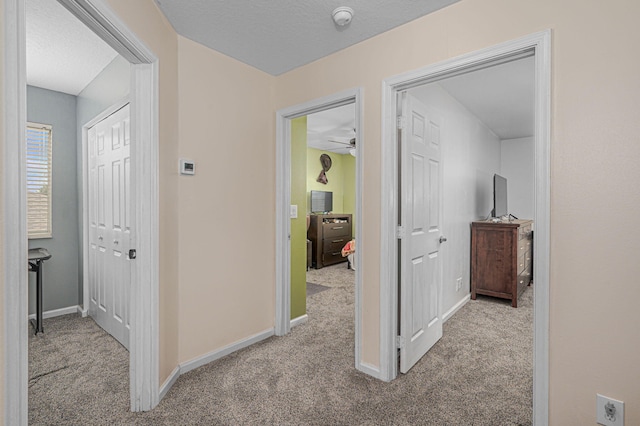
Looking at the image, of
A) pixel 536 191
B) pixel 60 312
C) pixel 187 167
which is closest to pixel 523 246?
pixel 536 191

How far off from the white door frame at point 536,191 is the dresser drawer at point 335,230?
156 inches

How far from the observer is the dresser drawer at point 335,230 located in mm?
6137

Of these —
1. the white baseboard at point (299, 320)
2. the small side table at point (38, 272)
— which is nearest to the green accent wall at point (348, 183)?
the white baseboard at point (299, 320)

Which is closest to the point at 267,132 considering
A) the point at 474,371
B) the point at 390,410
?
the point at 390,410

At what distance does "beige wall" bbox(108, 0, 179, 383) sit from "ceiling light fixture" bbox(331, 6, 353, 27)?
1.08 metres

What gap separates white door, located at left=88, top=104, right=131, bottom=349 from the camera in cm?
260

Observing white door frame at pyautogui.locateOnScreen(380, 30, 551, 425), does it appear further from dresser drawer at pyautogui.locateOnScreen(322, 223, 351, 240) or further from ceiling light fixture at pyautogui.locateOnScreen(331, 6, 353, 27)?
dresser drawer at pyautogui.locateOnScreen(322, 223, 351, 240)

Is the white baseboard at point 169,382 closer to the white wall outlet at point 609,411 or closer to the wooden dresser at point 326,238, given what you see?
the white wall outlet at point 609,411

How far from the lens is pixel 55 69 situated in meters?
2.84

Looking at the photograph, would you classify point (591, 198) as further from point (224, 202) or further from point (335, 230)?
point (335, 230)

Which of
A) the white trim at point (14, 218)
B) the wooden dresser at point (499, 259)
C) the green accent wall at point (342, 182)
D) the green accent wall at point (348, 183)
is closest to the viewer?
the white trim at point (14, 218)

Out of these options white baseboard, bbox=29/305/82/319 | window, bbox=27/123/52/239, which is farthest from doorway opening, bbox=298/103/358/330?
window, bbox=27/123/52/239

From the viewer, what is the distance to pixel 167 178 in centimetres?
202

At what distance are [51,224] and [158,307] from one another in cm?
248
